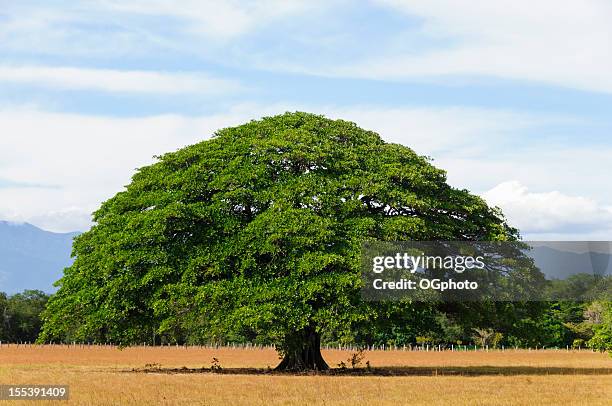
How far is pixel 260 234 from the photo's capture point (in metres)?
42.8

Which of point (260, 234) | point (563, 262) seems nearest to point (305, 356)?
point (260, 234)

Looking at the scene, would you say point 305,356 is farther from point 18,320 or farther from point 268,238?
point 18,320

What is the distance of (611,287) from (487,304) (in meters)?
56.4

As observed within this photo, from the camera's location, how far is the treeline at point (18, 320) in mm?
134125

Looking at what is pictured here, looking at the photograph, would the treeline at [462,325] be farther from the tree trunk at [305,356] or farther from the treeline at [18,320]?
the tree trunk at [305,356]

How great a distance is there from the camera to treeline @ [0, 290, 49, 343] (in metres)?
134

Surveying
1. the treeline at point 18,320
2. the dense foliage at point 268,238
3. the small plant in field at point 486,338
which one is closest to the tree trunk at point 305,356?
the dense foliage at point 268,238

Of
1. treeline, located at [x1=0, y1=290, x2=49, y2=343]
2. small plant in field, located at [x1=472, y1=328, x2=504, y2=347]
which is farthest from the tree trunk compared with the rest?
treeline, located at [x1=0, y1=290, x2=49, y2=343]

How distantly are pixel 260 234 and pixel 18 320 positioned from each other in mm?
104253

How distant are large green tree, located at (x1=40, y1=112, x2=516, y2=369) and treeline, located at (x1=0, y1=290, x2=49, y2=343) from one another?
300ft

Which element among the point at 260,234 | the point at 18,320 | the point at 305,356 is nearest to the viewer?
the point at 260,234

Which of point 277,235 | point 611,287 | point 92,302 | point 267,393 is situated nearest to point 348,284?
point 277,235

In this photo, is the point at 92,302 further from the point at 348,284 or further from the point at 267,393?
the point at 267,393

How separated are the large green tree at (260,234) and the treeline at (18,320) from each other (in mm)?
91527
